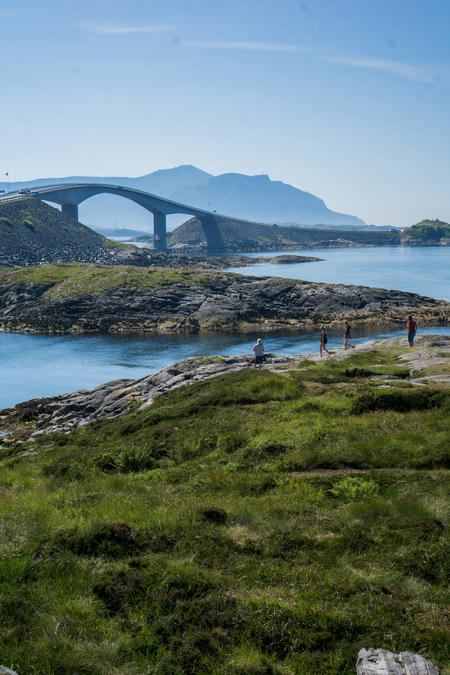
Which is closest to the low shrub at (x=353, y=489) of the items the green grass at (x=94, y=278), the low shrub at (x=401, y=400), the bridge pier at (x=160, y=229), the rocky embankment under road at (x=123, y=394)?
the low shrub at (x=401, y=400)

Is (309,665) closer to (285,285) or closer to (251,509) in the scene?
(251,509)

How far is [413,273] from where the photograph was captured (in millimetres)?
126500

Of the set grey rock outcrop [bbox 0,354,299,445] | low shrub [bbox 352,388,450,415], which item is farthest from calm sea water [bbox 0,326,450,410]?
low shrub [bbox 352,388,450,415]

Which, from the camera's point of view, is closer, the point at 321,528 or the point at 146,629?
the point at 146,629

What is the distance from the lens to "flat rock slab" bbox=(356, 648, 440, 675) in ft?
18.3

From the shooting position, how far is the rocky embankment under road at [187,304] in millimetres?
71375

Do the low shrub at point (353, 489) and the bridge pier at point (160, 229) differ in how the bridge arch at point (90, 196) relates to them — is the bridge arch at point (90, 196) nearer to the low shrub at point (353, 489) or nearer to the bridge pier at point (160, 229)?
the bridge pier at point (160, 229)

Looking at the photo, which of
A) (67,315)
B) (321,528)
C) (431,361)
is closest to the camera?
(321,528)

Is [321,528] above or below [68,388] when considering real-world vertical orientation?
above

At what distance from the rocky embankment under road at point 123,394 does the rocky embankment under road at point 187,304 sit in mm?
34398

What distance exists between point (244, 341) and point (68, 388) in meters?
24.5

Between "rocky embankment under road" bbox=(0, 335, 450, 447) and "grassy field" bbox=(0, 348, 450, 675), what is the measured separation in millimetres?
10258

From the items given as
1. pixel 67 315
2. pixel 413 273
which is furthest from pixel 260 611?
pixel 413 273

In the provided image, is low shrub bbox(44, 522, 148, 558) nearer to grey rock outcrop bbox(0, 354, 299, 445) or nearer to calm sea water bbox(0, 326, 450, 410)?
grey rock outcrop bbox(0, 354, 299, 445)
